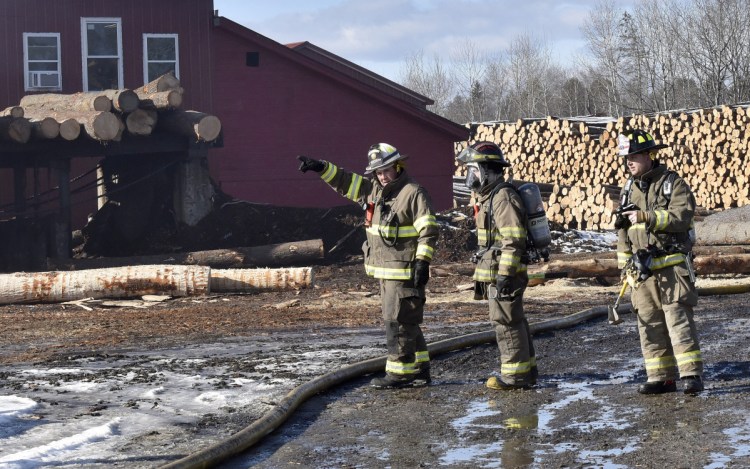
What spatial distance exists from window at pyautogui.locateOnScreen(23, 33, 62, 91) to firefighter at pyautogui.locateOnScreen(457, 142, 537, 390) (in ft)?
55.7

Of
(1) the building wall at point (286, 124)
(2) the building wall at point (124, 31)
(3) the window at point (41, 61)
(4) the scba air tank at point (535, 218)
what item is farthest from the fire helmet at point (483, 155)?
(3) the window at point (41, 61)

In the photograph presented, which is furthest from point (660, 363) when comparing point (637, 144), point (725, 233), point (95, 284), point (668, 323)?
point (725, 233)

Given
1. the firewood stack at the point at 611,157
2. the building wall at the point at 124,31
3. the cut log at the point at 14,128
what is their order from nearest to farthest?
the cut log at the point at 14,128 → the building wall at the point at 124,31 → the firewood stack at the point at 611,157

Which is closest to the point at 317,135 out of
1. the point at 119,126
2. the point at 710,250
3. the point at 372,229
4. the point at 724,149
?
the point at 119,126

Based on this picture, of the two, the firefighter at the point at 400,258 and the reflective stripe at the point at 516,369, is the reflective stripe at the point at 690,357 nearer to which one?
the reflective stripe at the point at 516,369

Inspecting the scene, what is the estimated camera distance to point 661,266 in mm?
7930

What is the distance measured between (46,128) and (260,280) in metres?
5.10

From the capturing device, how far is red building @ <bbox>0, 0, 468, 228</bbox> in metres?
23.6

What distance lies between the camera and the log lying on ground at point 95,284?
14742 mm

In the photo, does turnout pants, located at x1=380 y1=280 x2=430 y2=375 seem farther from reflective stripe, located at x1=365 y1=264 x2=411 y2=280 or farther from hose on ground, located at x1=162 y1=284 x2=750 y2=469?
hose on ground, located at x1=162 y1=284 x2=750 y2=469

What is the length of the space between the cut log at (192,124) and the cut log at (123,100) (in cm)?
112

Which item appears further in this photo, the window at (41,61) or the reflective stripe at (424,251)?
the window at (41,61)

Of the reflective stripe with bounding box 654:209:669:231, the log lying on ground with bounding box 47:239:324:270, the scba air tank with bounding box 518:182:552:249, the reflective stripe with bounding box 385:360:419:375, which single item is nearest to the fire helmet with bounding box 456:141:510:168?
the scba air tank with bounding box 518:182:552:249

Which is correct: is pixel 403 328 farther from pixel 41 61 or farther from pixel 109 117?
pixel 41 61
